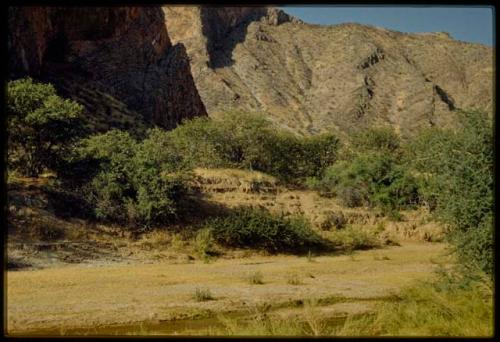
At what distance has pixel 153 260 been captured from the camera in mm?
22203

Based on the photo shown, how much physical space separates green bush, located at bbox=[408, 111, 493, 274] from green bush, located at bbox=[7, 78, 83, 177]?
19.8m

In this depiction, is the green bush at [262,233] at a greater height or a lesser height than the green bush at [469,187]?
lesser

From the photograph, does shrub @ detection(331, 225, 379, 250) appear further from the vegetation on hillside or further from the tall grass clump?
the tall grass clump

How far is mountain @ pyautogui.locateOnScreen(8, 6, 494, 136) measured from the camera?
54188 mm

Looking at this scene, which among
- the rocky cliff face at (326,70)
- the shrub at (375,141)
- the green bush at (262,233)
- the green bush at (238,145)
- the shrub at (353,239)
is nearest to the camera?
the green bush at (262,233)

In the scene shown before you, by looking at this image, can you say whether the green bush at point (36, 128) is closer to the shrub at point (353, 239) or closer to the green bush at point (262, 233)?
the green bush at point (262, 233)

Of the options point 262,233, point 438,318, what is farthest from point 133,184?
point 438,318

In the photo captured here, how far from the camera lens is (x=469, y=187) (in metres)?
12.4

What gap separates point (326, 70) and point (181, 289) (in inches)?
3625

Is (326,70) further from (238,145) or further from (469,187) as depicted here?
(469,187)

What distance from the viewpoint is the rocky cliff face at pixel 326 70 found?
299 ft

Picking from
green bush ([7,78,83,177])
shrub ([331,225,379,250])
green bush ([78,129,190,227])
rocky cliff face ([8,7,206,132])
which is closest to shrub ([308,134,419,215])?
shrub ([331,225,379,250])

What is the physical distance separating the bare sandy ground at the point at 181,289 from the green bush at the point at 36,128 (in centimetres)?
963

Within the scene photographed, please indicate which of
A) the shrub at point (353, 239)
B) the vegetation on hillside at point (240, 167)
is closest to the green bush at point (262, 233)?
the vegetation on hillside at point (240, 167)
